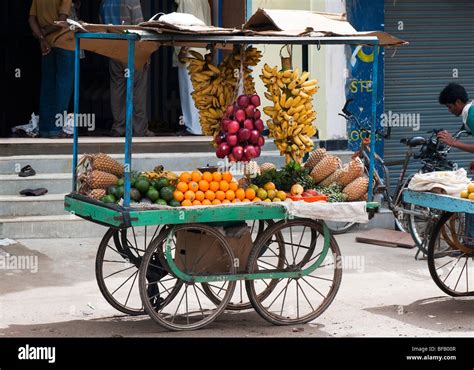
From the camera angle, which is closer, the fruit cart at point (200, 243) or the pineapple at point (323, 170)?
the fruit cart at point (200, 243)

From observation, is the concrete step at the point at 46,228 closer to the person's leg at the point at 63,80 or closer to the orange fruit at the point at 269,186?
the person's leg at the point at 63,80

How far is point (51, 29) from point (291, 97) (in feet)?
17.9

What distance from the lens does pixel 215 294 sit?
334 inches

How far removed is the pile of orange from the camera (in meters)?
7.70

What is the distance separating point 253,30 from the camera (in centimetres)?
838

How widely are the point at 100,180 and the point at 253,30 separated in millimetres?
1739

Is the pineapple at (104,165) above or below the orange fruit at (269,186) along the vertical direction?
above

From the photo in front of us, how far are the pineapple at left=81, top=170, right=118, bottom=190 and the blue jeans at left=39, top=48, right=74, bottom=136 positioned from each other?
5.05m

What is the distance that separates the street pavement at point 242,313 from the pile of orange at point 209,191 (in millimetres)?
984

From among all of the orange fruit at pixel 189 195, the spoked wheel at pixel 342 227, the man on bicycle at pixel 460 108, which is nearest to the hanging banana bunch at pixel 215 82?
the orange fruit at pixel 189 195

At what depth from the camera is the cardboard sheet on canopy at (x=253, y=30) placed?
7.45 metres

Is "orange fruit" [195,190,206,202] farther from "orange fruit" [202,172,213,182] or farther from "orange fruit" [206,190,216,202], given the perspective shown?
"orange fruit" [202,172,213,182]

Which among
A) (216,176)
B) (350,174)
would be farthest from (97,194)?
(350,174)

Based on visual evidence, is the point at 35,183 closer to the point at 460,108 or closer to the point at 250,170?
the point at 250,170
